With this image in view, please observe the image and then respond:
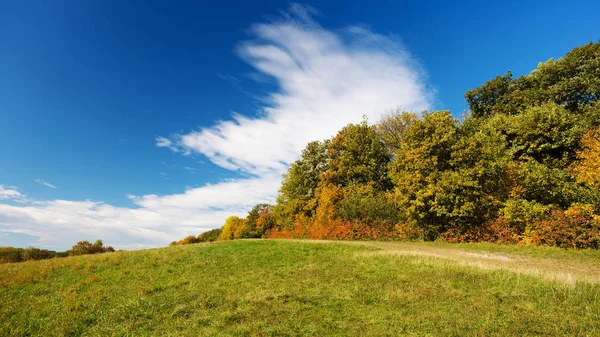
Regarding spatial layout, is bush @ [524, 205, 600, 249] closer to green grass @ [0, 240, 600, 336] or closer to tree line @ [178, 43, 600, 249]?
tree line @ [178, 43, 600, 249]

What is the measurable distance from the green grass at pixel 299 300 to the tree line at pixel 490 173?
16687 millimetres

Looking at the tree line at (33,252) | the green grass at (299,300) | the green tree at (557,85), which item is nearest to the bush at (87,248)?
the tree line at (33,252)

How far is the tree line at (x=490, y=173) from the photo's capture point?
28531mm

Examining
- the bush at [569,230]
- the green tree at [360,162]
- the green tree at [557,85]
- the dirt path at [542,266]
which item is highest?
the green tree at [557,85]

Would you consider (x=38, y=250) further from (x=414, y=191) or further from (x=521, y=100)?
(x=521, y=100)

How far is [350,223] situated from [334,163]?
12.9 m

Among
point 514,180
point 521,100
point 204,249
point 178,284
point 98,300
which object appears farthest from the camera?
point 521,100

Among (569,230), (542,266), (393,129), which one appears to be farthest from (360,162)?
(542,266)

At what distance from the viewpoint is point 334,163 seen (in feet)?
168

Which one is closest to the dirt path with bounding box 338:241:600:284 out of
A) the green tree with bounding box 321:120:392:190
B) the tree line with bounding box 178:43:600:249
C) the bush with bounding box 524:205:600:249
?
the bush with bounding box 524:205:600:249

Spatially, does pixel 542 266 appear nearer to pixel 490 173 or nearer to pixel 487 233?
pixel 487 233

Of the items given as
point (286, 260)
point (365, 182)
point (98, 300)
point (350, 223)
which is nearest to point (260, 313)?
point (98, 300)

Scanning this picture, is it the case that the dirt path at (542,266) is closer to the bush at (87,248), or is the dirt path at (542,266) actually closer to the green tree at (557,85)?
the green tree at (557,85)

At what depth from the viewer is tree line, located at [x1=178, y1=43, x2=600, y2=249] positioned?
28531 millimetres
